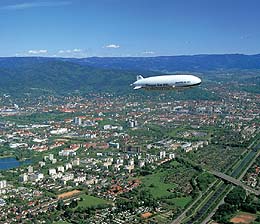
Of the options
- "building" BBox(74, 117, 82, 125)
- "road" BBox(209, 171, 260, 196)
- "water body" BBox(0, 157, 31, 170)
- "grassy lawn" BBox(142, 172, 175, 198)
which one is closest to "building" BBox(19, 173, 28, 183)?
"water body" BBox(0, 157, 31, 170)

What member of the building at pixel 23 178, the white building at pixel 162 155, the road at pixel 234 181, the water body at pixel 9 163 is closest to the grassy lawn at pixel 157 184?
the road at pixel 234 181

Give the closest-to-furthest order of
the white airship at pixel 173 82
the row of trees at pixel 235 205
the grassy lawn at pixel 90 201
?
the white airship at pixel 173 82 → the row of trees at pixel 235 205 → the grassy lawn at pixel 90 201

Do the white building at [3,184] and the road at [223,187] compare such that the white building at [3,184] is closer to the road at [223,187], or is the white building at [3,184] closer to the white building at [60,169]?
the white building at [60,169]

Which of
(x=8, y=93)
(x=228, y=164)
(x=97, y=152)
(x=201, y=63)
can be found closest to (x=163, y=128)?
(x=97, y=152)

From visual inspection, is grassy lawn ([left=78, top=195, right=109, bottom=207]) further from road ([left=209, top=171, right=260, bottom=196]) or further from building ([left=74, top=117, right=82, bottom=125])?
building ([left=74, top=117, right=82, bottom=125])

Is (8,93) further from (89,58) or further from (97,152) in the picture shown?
(89,58)

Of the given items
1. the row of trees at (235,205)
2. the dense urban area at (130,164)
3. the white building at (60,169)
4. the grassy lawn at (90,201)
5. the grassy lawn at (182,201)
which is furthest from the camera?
the white building at (60,169)
